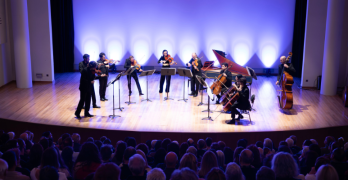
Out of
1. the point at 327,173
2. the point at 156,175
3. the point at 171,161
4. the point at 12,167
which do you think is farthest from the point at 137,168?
the point at 327,173

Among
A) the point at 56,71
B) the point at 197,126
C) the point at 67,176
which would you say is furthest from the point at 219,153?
the point at 56,71

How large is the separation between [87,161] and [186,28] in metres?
10.5

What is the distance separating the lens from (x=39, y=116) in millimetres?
7281

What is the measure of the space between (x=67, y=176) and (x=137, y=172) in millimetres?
828

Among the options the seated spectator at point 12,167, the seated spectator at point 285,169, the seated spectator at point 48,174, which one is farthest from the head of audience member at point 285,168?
the seated spectator at point 12,167

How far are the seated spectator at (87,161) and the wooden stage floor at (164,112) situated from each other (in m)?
2.99

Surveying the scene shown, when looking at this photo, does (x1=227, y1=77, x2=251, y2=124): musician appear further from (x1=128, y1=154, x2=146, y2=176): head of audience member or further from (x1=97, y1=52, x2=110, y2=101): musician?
(x1=128, y1=154, x2=146, y2=176): head of audience member

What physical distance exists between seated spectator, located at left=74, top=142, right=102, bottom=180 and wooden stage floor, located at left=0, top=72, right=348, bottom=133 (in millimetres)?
2987

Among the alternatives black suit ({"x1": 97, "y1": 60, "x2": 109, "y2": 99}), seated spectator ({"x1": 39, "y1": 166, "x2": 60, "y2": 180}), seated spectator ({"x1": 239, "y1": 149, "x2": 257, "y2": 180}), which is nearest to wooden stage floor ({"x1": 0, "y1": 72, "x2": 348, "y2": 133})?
black suit ({"x1": 97, "y1": 60, "x2": 109, "y2": 99})

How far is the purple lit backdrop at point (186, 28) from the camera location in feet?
42.5

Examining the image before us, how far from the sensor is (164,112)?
25.7 ft

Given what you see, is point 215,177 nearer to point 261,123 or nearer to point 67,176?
point 67,176

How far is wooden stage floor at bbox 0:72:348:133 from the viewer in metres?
6.79

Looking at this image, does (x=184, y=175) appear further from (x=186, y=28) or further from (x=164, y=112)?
(x=186, y=28)
